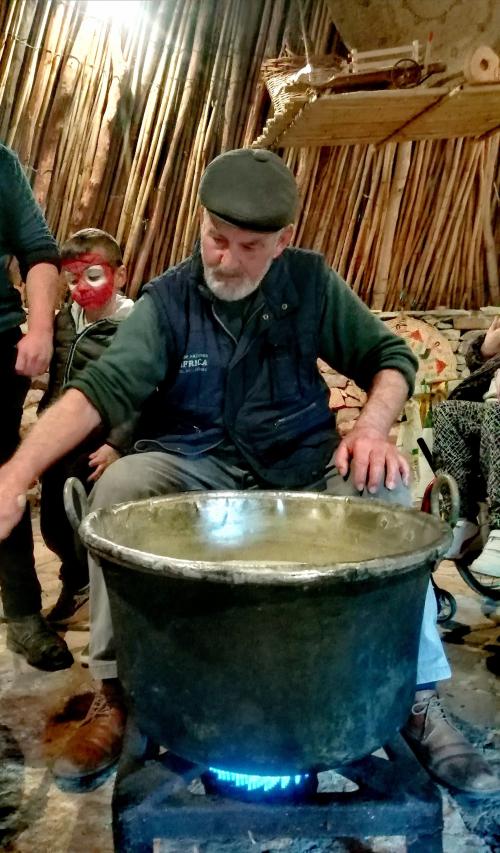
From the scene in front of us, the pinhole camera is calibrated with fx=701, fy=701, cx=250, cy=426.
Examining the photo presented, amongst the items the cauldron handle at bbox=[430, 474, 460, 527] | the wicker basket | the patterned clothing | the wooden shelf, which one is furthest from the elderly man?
the wicker basket

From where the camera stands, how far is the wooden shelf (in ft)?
9.70

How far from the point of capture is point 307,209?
4484 millimetres

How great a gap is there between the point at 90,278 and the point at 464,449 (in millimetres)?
1589

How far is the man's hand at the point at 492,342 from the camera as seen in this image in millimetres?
2783

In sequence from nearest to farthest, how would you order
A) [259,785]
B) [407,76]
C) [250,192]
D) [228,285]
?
[259,785]
[250,192]
[228,285]
[407,76]

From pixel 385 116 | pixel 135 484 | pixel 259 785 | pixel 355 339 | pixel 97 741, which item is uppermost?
pixel 385 116

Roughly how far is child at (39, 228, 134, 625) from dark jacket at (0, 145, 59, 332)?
43cm

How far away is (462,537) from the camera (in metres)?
2.62

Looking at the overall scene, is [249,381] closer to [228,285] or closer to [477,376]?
[228,285]

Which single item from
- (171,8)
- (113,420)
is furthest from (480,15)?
(113,420)

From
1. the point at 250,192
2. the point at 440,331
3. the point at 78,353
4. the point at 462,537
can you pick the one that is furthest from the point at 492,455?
the point at 440,331

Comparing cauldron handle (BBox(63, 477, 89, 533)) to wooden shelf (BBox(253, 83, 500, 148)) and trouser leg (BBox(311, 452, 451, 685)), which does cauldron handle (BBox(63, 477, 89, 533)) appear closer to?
trouser leg (BBox(311, 452, 451, 685))

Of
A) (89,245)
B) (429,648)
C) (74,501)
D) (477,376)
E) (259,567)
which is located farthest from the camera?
(477,376)

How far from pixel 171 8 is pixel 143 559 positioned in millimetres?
4287
